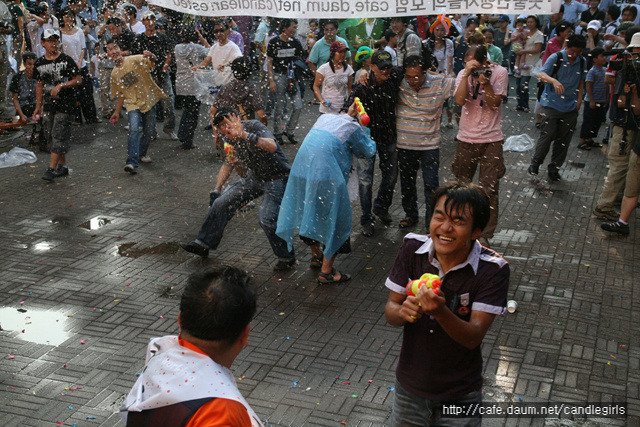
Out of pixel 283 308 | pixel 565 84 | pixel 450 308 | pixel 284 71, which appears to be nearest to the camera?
pixel 450 308

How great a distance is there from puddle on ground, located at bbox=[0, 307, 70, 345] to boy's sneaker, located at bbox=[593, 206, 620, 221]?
602 cm

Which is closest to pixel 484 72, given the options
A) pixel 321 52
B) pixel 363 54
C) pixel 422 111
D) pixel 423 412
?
pixel 422 111

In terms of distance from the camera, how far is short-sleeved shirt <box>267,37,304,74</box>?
11.1 metres

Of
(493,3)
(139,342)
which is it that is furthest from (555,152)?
(139,342)

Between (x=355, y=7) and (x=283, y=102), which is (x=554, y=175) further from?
(x=283, y=102)

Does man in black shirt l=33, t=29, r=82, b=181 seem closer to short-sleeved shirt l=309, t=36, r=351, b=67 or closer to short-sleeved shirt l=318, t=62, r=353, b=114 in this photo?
short-sleeved shirt l=318, t=62, r=353, b=114

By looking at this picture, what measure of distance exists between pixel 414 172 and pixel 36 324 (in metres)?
4.23

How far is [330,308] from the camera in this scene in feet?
18.9

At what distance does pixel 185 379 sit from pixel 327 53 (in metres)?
9.59

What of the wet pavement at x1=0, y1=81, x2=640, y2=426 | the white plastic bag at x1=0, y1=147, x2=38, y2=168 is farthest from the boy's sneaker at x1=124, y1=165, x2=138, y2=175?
the white plastic bag at x1=0, y1=147, x2=38, y2=168

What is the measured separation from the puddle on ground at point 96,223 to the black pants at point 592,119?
25.1ft

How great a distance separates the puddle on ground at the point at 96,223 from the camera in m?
7.72

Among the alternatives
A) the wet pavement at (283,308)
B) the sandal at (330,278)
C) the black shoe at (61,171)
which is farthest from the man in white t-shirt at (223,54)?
the sandal at (330,278)

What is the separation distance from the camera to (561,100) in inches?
356
